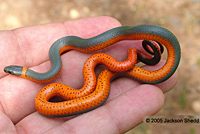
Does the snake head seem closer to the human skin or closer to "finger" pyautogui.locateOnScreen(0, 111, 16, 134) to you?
the human skin

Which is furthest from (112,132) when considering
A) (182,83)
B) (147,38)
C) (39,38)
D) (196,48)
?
(196,48)

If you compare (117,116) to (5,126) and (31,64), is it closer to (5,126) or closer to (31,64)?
(5,126)

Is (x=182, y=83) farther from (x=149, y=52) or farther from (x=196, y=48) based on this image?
(x=149, y=52)

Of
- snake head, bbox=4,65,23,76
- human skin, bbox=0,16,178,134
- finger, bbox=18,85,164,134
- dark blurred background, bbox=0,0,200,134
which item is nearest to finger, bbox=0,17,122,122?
human skin, bbox=0,16,178,134

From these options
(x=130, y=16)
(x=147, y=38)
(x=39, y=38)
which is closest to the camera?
(x=147, y=38)

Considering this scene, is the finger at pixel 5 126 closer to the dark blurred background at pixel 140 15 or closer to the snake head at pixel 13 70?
the snake head at pixel 13 70

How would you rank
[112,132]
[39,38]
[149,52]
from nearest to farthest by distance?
[112,132] → [149,52] → [39,38]
